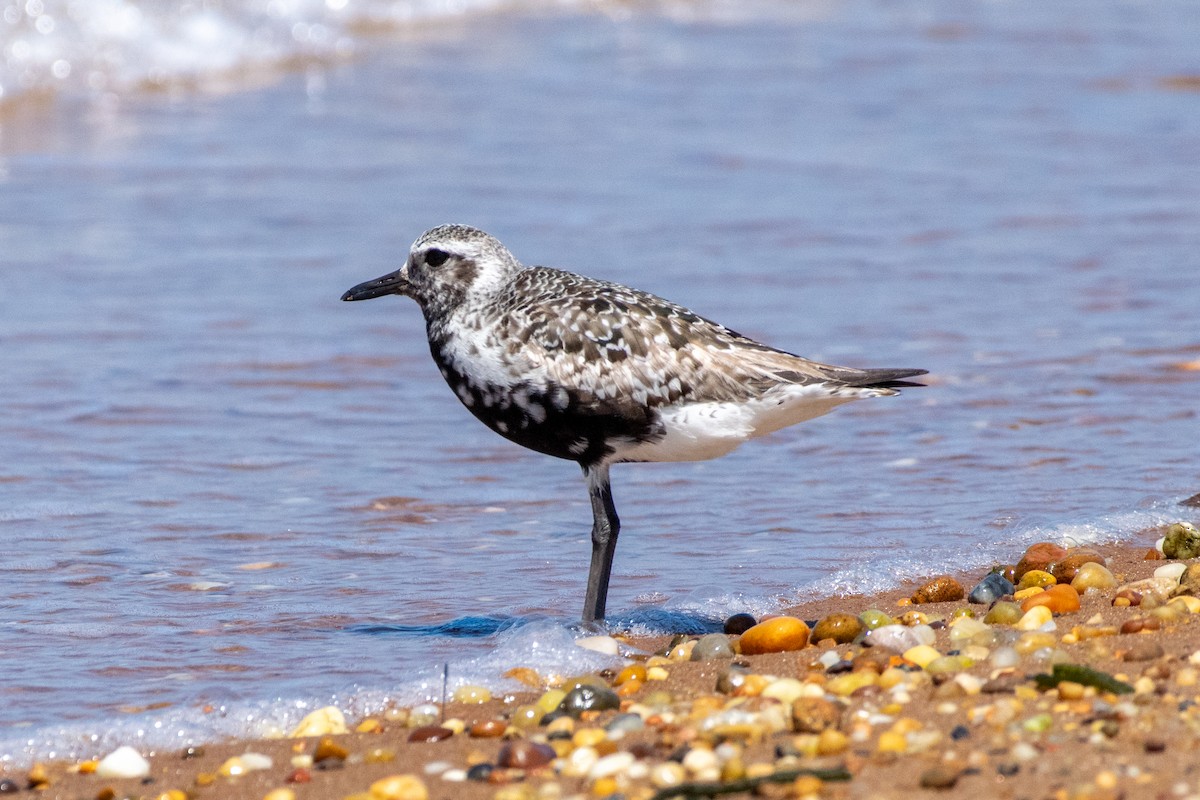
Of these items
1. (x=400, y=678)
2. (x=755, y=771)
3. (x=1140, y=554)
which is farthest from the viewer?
(x=1140, y=554)

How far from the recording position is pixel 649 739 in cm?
496

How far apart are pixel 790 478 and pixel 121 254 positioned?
19.7ft

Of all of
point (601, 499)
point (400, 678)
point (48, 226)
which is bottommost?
point (400, 678)

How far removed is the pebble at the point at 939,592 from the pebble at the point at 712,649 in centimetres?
103

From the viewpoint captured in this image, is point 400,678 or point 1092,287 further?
point 1092,287

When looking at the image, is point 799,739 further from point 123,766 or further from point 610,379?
point 123,766

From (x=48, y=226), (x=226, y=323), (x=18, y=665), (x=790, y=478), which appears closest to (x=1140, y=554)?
(x=790, y=478)

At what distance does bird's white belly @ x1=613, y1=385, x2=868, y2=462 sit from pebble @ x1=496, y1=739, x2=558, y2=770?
5.82 ft

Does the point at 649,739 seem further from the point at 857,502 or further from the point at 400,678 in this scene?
the point at 857,502

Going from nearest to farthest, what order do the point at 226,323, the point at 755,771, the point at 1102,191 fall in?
the point at 755,771 → the point at 226,323 → the point at 1102,191

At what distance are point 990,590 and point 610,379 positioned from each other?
1.69 meters

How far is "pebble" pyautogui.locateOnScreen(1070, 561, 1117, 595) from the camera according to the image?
252 inches

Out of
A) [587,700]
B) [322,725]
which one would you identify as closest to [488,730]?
[587,700]

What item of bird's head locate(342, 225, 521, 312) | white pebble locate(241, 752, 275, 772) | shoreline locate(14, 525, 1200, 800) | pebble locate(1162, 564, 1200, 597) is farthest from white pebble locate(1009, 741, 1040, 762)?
bird's head locate(342, 225, 521, 312)
